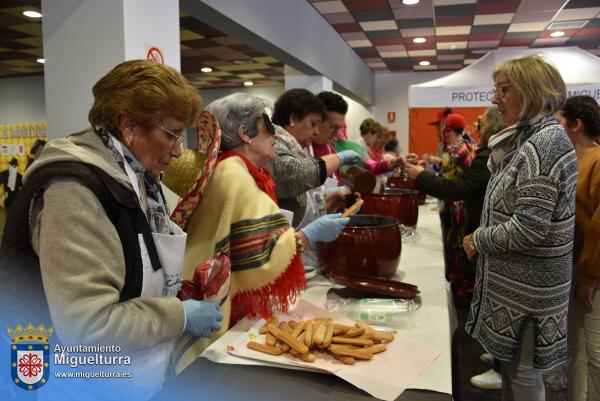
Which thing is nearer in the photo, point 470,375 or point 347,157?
point 347,157

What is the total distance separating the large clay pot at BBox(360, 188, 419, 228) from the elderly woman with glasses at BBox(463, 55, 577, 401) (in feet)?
1.38

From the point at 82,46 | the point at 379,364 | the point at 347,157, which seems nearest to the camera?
the point at 379,364

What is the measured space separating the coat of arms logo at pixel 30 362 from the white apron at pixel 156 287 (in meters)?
0.13

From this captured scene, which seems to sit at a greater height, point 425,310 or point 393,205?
point 393,205

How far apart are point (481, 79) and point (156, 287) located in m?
4.00

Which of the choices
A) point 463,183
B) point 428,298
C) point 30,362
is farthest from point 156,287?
point 463,183

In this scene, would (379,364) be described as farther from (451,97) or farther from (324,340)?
(451,97)

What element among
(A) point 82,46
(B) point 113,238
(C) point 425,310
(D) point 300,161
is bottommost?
(C) point 425,310

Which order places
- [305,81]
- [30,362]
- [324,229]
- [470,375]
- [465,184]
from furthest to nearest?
[305,81] → [470,375] → [465,184] → [324,229] → [30,362]

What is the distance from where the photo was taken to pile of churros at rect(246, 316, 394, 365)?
78cm

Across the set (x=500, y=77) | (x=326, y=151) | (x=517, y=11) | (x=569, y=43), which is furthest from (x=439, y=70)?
(x=500, y=77)

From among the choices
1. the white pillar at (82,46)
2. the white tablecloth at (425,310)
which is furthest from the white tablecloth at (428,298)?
the white pillar at (82,46)

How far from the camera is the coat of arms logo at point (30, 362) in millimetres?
643

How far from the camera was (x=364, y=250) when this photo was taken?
115cm
